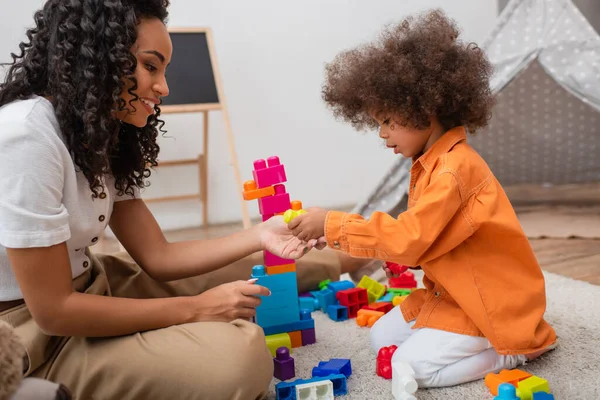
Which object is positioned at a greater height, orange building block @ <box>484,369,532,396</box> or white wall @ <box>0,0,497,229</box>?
white wall @ <box>0,0,497,229</box>

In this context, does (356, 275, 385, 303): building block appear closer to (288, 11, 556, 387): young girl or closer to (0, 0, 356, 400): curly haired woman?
(288, 11, 556, 387): young girl

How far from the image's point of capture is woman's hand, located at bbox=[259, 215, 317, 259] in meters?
1.14

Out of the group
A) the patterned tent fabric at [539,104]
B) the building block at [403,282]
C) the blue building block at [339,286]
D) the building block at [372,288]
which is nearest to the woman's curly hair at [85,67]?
the blue building block at [339,286]

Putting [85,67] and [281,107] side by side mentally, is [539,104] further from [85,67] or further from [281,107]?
[85,67]

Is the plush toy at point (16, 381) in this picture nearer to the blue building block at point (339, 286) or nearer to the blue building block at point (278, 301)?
the blue building block at point (278, 301)

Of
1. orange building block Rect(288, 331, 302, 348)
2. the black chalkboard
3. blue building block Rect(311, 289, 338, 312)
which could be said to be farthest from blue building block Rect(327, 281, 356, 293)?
the black chalkboard

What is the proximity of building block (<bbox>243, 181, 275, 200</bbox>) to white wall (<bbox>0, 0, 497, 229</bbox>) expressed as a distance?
4.92 ft

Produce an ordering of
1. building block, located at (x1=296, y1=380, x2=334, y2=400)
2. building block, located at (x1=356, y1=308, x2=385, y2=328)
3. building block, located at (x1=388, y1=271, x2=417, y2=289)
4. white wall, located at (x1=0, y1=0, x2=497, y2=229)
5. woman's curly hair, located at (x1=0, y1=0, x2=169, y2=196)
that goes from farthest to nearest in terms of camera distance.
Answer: white wall, located at (x1=0, y1=0, x2=497, y2=229) < building block, located at (x1=388, y1=271, x2=417, y2=289) < building block, located at (x1=356, y1=308, x2=385, y2=328) < building block, located at (x1=296, y1=380, x2=334, y2=400) < woman's curly hair, located at (x1=0, y1=0, x2=169, y2=196)

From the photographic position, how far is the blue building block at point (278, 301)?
1.20m

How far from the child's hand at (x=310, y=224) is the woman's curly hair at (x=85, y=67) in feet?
1.14

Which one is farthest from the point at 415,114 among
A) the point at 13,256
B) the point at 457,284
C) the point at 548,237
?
the point at 548,237

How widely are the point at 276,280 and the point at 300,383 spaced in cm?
27

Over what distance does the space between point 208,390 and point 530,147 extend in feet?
6.26

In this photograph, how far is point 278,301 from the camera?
4.00ft
